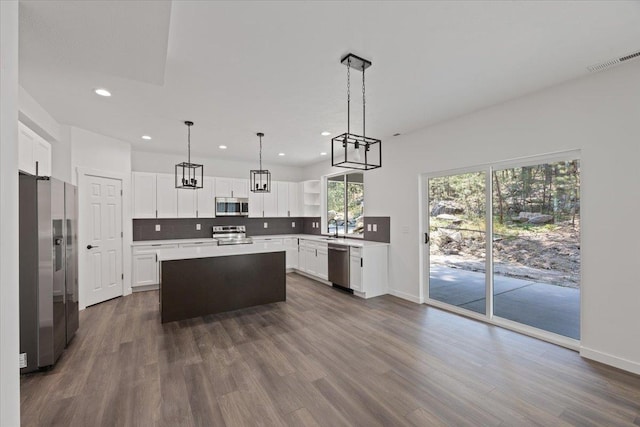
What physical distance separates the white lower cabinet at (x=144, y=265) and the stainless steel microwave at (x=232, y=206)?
4.48ft

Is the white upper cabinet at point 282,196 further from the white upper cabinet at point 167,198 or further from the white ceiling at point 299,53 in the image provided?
the white ceiling at point 299,53

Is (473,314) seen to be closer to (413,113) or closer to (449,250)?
(449,250)

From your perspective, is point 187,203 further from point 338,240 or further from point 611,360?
point 611,360

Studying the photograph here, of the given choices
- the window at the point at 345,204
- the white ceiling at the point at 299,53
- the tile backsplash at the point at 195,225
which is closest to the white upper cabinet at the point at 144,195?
the tile backsplash at the point at 195,225

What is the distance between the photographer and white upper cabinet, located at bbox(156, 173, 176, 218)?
5.49 meters

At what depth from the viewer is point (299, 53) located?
231 centimetres

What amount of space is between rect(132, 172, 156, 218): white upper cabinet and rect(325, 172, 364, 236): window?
3.74m

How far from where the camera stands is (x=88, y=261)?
4250mm

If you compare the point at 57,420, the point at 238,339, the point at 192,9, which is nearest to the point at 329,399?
the point at 238,339

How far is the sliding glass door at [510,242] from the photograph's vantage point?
10.1 feet

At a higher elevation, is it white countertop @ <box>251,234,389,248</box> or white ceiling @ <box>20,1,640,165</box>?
white ceiling @ <box>20,1,640,165</box>

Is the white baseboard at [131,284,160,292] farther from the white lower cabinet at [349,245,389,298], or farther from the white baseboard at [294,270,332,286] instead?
the white lower cabinet at [349,245,389,298]

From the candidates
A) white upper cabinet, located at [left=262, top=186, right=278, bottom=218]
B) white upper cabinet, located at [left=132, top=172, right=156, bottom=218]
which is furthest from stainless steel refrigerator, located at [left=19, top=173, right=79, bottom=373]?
white upper cabinet, located at [left=262, top=186, right=278, bottom=218]

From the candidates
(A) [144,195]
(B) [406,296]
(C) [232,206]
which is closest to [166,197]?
(A) [144,195]
